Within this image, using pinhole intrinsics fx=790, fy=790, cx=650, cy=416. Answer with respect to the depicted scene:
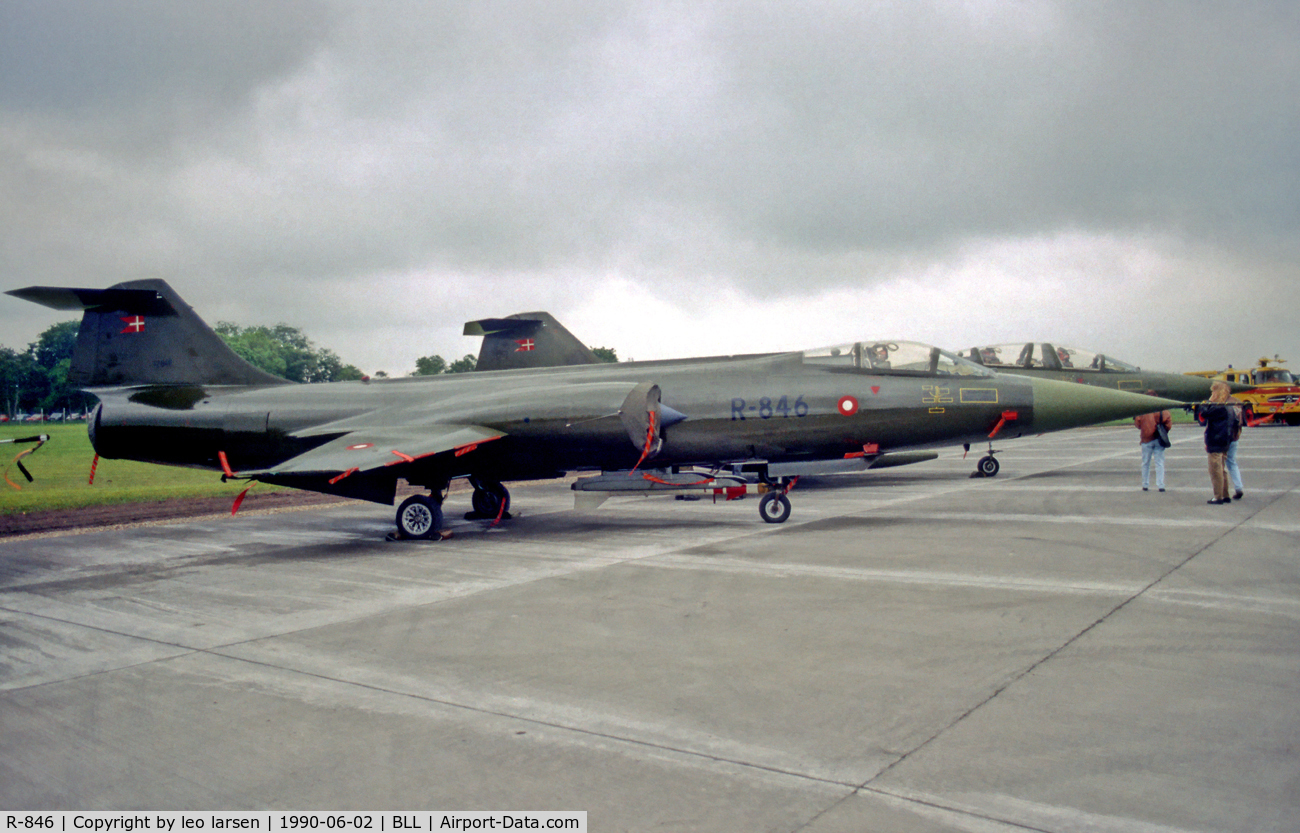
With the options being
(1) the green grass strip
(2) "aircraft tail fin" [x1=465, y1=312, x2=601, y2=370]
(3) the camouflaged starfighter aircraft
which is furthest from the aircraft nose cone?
(1) the green grass strip

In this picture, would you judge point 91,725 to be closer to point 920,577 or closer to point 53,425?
point 920,577

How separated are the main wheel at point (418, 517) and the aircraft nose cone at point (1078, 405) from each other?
32.0ft

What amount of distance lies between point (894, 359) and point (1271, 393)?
3294cm

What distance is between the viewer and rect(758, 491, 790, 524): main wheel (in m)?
11.9

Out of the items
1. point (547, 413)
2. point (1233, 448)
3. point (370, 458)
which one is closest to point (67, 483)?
point (370, 458)

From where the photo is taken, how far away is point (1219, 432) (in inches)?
455

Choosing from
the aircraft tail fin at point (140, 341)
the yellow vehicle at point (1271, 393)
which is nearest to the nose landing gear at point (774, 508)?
the aircraft tail fin at point (140, 341)

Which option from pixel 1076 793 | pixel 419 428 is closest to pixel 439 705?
pixel 1076 793

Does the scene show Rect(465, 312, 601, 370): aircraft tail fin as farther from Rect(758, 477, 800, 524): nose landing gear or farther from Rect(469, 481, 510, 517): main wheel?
Rect(758, 477, 800, 524): nose landing gear

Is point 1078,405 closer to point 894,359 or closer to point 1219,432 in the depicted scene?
point 1219,432

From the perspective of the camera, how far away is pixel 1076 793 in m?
3.32

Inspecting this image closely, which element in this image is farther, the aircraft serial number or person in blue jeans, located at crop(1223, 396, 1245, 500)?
A: the aircraft serial number

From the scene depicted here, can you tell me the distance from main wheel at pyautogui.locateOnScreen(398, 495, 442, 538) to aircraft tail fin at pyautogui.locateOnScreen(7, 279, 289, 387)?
5031mm

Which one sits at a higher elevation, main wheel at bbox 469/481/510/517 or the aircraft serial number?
the aircraft serial number
